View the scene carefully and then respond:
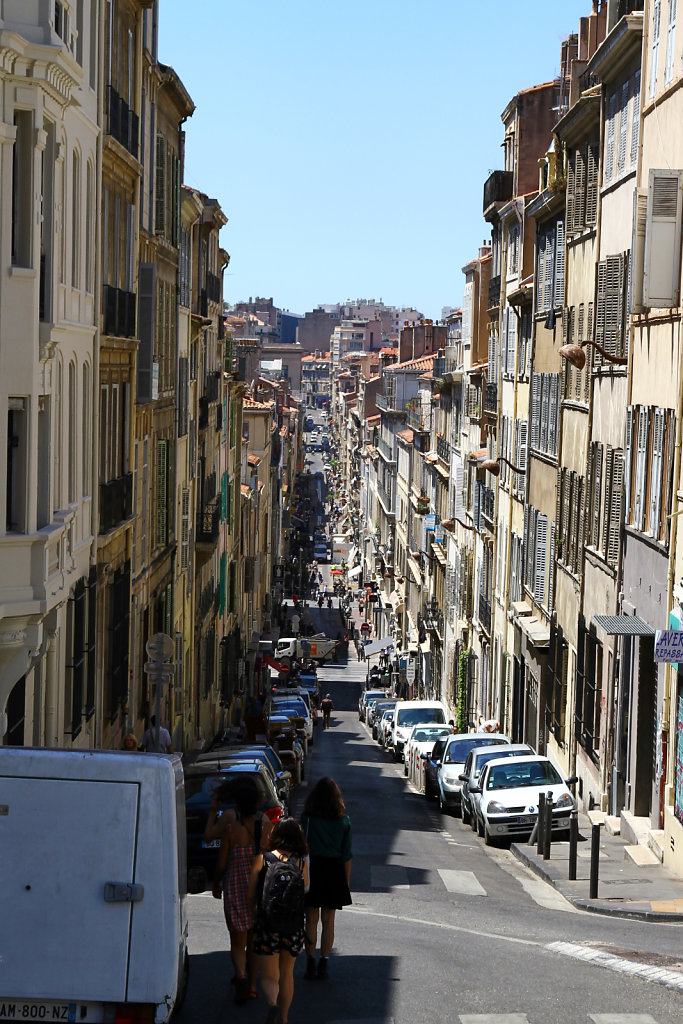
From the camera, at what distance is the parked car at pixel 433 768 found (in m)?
32.2

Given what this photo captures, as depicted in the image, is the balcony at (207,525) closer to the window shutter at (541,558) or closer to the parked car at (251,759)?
the window shutter at (541,558)

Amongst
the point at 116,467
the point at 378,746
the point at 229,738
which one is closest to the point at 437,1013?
the point at 116,467

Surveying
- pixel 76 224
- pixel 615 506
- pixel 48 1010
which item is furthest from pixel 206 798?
pixel 615 506

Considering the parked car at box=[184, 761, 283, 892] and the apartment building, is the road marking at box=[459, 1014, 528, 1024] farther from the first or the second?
the apartment building

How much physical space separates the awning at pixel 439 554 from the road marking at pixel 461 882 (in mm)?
42728

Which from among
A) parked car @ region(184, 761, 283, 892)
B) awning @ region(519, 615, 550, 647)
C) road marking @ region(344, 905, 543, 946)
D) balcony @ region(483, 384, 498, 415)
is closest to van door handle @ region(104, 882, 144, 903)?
road marking @ region(344, 905, 543, 946)

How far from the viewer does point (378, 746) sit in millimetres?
53094

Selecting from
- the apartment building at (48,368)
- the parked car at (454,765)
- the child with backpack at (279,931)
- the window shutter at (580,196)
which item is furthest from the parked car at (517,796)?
the child with backpack at (279,931)

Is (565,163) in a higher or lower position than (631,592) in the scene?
higher

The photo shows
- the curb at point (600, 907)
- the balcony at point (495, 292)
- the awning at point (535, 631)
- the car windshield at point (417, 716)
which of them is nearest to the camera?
the curb at point (600, 907)

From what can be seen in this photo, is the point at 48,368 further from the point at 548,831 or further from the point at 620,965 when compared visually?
the point at 548,831

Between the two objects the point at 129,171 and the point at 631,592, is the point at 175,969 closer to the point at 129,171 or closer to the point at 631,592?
the point at 631,592

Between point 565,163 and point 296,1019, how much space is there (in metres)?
25.3

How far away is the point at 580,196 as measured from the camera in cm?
3136
